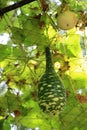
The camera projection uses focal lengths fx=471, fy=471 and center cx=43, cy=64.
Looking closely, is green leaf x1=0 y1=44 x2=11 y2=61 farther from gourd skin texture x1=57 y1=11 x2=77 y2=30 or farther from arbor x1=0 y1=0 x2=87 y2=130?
gourd skin texture x1=57 y1=11 x2=77 y2=30

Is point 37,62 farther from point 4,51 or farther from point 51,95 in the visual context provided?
point 51,95

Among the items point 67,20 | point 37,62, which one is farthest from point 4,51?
point 67,20

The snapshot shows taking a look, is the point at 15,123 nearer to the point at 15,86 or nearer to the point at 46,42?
the point at 15,86

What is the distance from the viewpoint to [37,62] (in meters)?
1.54

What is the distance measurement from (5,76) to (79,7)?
35 cm

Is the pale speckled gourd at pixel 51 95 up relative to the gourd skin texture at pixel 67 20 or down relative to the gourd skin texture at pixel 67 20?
down

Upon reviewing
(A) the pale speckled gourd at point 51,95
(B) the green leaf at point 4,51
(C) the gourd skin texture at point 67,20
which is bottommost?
(A) the pale speckled gourd at point 51,95

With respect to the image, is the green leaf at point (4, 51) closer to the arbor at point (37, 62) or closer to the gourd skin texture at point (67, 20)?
the arbor at point (37, 62)

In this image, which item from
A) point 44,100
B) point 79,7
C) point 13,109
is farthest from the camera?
point 13,109

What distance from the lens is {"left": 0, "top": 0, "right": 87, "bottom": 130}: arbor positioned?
1.44m

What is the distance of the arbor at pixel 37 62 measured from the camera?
1.44m

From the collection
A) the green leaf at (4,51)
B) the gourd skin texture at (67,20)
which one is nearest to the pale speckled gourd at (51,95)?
the gourd skin texture at (67,20)

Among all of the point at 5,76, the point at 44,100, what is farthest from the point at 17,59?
the point at 44,100

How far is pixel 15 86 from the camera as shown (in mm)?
1583
